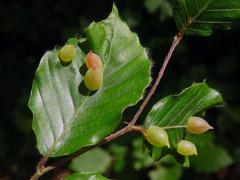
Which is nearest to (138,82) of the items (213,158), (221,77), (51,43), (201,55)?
(213,158)

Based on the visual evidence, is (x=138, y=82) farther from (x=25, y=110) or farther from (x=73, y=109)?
(x=25, y=110)

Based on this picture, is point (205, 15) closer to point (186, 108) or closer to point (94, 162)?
point (186, 108)

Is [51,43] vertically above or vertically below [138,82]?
below

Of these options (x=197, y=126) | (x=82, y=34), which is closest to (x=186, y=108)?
(x=197, y=126)

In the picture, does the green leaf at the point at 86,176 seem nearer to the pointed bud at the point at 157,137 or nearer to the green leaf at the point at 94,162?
the pointed bud at the point at 157,137

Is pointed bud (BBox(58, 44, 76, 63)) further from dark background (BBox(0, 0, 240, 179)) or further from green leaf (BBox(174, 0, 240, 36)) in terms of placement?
dark background (BBox(0, 0, 240, 179))

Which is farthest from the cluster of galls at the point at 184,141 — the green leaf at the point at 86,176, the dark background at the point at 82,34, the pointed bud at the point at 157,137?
Result: the dark background at the point at 82,34
